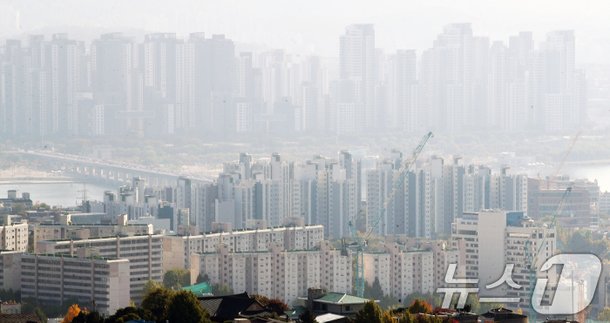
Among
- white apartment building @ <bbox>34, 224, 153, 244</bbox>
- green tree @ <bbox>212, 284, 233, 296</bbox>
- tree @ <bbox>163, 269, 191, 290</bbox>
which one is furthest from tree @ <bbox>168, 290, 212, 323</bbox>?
white apartment building @ <bbox>34, 224, 153, 244</bbox>

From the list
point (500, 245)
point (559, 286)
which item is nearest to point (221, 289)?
point (559, 286)

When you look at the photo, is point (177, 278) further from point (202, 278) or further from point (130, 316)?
point (130, 316)

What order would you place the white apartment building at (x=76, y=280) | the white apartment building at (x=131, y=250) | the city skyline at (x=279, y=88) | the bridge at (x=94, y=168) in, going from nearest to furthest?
the white apartment building at (x=76, y=280)
the white apartment building at (x=131, y=250)
the bridge at (x=94, y=168)
the city skyline at (x=279, y=88)

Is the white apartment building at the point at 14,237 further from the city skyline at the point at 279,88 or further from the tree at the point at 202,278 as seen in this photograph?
the city skyline at the point at 279,88

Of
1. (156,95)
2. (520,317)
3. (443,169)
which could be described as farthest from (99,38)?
(520,317)

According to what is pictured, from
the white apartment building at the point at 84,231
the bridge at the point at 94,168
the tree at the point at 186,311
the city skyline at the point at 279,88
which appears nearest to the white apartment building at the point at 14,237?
the white apartment building at the point at 84,231

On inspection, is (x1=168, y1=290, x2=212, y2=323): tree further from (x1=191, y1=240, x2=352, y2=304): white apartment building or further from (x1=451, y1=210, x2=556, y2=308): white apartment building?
(x1=451, y1=210, x2=556, y2=308): white apartment building

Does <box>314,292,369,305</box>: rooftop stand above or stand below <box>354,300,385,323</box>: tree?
below
